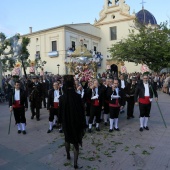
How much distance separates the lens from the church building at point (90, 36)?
35031 millimetres

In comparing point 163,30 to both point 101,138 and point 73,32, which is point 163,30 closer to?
point 73,32

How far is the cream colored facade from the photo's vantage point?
34.9 meters

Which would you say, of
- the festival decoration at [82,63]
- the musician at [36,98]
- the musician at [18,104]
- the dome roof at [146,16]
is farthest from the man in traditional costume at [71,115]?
the dome roof at [146,16]

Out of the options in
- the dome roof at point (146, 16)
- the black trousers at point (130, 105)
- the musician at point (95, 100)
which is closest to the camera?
the musician at point (95, 100)

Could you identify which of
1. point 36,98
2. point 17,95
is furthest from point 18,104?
point 36,98

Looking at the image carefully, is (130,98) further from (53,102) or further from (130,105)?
(53,102)

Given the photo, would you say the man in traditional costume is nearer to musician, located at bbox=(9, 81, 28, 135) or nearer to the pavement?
the pavement

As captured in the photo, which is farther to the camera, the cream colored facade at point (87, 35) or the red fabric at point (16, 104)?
the cream colored facade at point (87, 35)

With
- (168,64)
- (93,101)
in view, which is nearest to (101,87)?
(93,101)

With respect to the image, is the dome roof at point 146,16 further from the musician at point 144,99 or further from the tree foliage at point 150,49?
the musician at point 144,99

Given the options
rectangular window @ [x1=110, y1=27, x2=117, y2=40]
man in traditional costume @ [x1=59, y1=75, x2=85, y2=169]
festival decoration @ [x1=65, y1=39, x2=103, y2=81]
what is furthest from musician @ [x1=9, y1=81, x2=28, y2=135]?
rectangular window @ [x1=110, y1=27, x2=117, y2=40]

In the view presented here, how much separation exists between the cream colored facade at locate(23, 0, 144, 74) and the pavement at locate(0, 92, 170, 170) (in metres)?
26.8

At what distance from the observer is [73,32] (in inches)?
1412

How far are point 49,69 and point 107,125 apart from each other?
2969 cm
